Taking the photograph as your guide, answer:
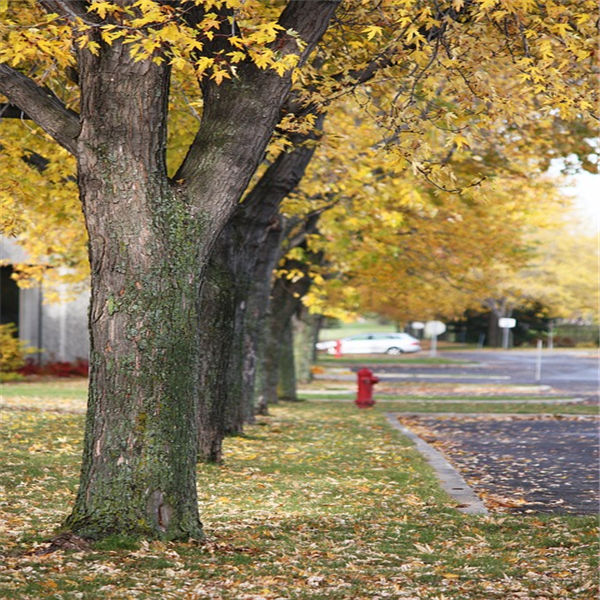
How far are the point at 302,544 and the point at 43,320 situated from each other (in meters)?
24.7

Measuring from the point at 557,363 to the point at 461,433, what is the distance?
36538mm

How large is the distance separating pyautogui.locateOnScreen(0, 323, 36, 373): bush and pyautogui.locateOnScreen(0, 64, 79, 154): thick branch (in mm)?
21208

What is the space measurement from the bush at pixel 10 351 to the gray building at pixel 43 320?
138 centimetres

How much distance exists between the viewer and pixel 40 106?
742 centimetres

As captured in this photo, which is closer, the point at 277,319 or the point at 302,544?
the point at 302,544

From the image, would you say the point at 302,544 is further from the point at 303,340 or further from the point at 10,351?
the point at 303,340

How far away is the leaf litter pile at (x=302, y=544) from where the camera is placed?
6457mm

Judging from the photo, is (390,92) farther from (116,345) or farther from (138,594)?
(138,594)

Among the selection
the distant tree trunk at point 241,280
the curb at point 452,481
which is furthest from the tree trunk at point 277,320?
the curb at point 452,481

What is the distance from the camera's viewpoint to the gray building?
101ft

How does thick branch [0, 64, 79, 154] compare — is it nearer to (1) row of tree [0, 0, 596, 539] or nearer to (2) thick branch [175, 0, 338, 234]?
(1) row of tree [0, 0, 596, 539]

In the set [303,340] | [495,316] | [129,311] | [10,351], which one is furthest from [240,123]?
[495,316]

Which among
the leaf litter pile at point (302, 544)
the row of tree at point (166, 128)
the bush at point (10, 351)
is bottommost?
the leaf litter pile at point (302, 544)

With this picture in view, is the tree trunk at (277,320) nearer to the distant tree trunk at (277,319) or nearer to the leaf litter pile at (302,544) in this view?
the distant tree trunk at (277,319)
